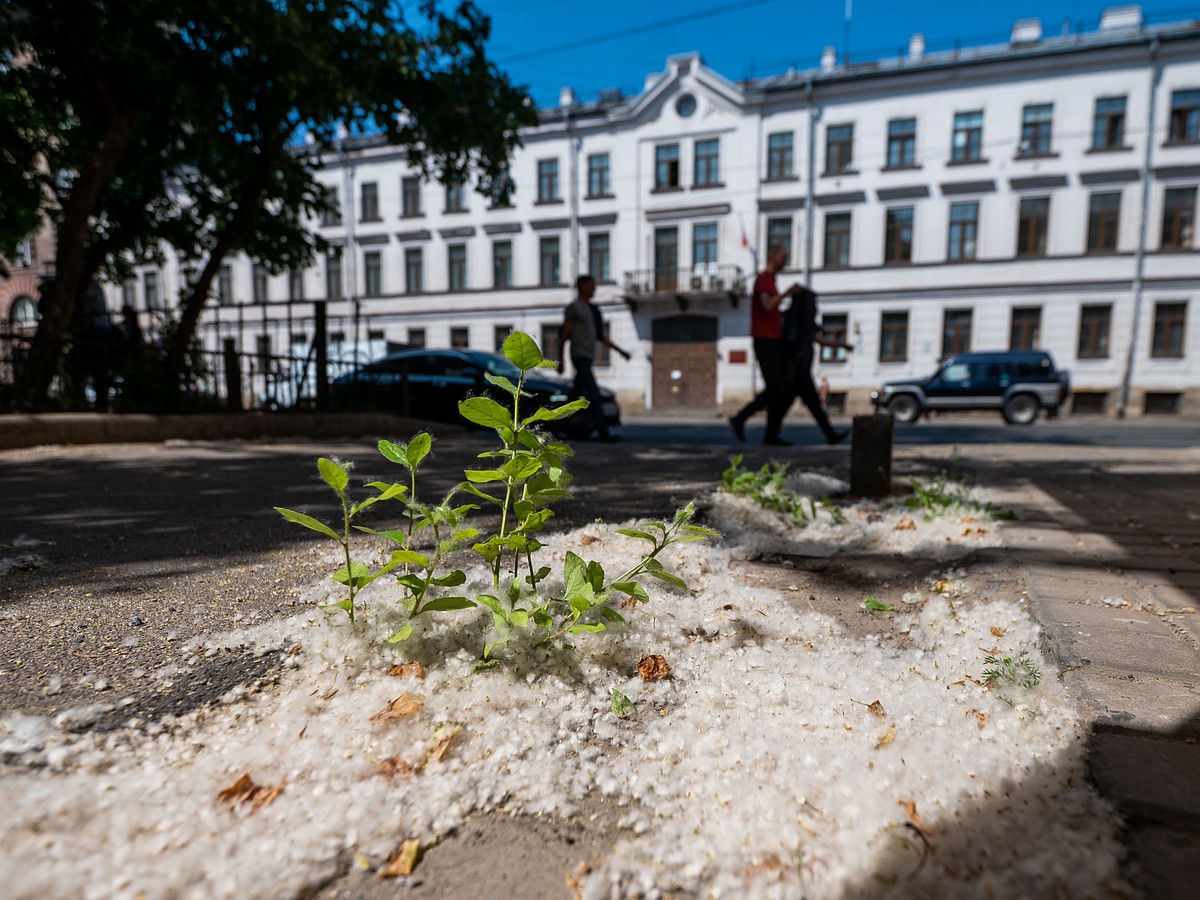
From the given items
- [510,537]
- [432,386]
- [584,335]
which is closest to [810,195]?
[432,386]

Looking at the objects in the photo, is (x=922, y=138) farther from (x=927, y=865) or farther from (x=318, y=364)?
(x=927, y=865)

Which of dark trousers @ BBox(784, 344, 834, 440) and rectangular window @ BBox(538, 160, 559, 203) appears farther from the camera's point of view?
rectangular window @ BBox(538, 160, 559, 203)

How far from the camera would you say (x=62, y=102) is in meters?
7.73

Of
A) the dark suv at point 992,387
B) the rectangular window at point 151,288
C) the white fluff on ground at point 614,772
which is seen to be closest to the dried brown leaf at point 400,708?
the white fluff on ground at point 614,772

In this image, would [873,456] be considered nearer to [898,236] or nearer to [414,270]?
[898,236]

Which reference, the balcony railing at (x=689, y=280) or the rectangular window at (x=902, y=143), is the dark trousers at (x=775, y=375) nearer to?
the balcony railing at (x=689, y=280)

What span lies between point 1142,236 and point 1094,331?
297 centimetres

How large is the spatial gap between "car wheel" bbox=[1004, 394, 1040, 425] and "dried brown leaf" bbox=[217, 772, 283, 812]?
19496mm

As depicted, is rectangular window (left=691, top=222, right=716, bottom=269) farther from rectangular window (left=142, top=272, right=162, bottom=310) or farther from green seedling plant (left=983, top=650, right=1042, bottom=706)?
green seedling plant (left=983, top=650, right=1042, bottom=706)

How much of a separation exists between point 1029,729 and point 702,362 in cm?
2360

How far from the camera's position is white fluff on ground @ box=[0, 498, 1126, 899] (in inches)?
34.8

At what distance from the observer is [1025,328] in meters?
21.4

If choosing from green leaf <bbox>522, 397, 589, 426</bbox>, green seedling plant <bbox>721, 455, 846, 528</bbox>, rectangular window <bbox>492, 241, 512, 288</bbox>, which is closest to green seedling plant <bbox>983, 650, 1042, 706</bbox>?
green leaf <bbox>522, 397, 589, 426</bbox>

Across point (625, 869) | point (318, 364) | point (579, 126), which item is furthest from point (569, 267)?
point (625, 869)
